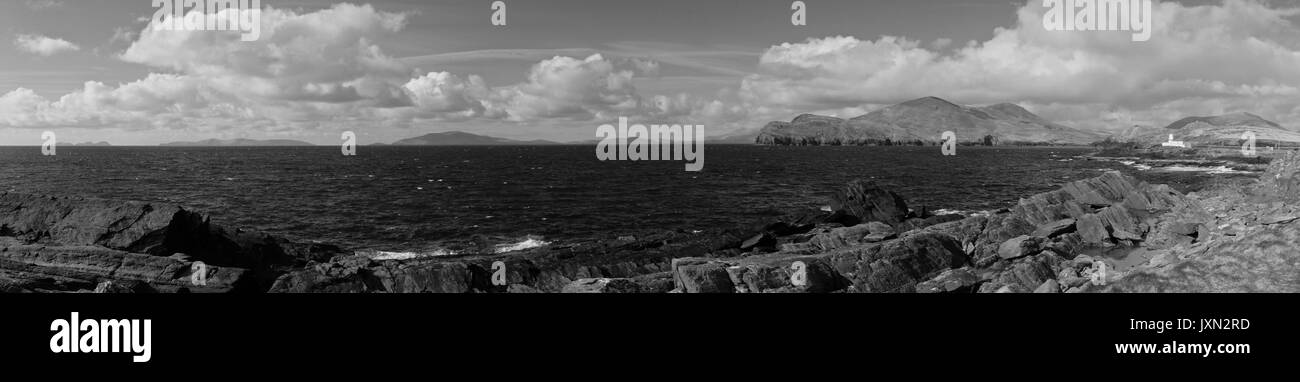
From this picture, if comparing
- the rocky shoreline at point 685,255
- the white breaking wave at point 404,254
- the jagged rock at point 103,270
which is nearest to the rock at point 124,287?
the rocky shoreline at point 685,255

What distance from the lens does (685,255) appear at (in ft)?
113

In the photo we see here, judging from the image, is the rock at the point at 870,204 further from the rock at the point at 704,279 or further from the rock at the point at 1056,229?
the rock at the point at 704,279

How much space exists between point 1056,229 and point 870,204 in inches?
640

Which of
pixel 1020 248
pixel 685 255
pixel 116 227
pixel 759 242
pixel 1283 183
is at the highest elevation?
pixel 1283 183

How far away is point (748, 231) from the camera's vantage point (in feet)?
135

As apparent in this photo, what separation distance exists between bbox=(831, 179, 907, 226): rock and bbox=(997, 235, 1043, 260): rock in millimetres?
16127

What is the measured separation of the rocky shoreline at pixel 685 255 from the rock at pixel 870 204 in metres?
7.86

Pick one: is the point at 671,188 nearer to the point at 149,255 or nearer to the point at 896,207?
the point at 896,207

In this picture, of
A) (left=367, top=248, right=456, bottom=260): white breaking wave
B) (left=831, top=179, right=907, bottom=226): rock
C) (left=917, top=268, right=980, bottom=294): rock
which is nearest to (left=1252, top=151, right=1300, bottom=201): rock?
(left=917, top=268, right=980, bottom=294): rock

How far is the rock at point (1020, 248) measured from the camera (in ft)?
91.0

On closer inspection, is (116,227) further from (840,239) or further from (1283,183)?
(1283,183)

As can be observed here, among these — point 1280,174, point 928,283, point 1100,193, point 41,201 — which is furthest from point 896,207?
point 41,201

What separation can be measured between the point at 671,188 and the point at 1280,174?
58552 millimetres

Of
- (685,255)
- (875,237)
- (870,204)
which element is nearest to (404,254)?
(685,255)
